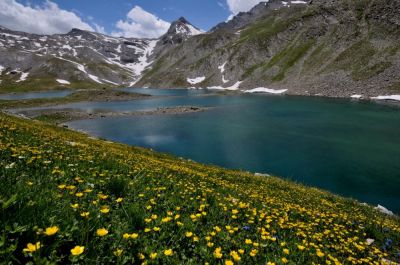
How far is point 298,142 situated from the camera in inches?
1806


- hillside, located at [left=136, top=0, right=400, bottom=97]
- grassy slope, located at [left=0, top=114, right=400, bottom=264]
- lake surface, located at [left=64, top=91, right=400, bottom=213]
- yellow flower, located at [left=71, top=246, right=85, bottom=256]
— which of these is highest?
hillside, located at [left=136, top=0, right=400, bottom=97]

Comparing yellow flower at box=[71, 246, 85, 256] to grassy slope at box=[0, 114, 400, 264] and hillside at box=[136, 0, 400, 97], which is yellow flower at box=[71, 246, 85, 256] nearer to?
grassy slope at box=[0, 114, 400, 264]

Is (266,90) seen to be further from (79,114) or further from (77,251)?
(77,251)

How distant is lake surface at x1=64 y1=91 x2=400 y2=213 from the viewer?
2981 centimetres

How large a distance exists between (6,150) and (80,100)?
141m

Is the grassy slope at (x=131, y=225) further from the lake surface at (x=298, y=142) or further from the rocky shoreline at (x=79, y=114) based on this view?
the rocky shoreline at (x=79, y=114)

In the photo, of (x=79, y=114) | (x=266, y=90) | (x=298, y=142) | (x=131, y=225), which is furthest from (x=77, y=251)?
(x=266, y=90)

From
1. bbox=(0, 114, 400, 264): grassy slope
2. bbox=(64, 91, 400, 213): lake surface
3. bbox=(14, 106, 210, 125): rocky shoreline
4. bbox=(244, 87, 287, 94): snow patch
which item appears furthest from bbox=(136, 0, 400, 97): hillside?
bbox=(0, 114, 400, 264): grassy slope

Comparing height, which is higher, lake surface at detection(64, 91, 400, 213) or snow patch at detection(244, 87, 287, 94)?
snow patch at detection(244, 87, 287, 94)

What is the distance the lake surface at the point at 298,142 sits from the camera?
29812 millimetres

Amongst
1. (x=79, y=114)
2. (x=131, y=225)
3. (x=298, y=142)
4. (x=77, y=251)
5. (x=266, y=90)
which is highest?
(x=77, y=251)

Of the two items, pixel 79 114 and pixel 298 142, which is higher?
pixel 79 114

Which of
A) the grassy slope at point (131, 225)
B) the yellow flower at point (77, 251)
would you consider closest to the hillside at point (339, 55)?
the grassy slope at point (131, 225)

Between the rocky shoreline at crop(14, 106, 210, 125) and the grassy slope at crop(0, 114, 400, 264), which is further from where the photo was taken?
the rocky shoreline at crop(14, 106, 210, 125)
